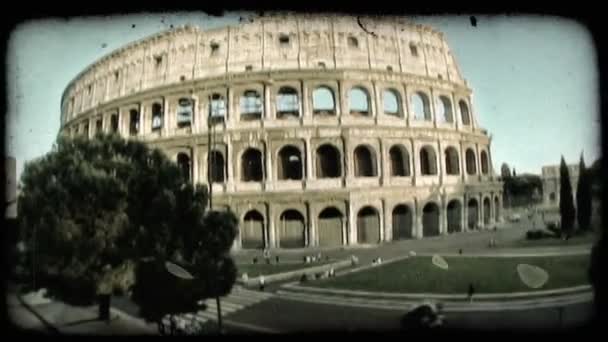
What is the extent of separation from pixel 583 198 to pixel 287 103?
4.04 m

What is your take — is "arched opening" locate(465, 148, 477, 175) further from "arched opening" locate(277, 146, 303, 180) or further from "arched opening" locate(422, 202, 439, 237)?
"arched opening" locate(277, 146, 303, 180)

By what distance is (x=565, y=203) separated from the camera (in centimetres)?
471

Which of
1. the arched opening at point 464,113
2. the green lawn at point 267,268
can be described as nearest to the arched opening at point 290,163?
the green lawn at point 267,268

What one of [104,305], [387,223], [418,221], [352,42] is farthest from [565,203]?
[104,305]

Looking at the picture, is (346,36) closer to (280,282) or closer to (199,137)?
(199,137)

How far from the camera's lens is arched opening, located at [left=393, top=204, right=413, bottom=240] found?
5.01m

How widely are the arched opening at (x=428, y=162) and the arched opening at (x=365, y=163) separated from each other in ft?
2.27

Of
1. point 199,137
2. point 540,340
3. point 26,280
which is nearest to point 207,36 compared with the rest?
point 199,137

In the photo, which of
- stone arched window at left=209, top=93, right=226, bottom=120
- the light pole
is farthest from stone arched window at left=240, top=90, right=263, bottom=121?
the light pole

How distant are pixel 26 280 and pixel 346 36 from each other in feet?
16.6

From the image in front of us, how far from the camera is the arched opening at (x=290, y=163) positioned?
201 inches

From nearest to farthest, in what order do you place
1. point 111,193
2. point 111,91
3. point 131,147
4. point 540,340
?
1. point 540,340
2. point 111,193
3. point 131,147
4. point 111,91

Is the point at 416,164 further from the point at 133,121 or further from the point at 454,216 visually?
the point at 133,121

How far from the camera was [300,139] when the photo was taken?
5238mm
